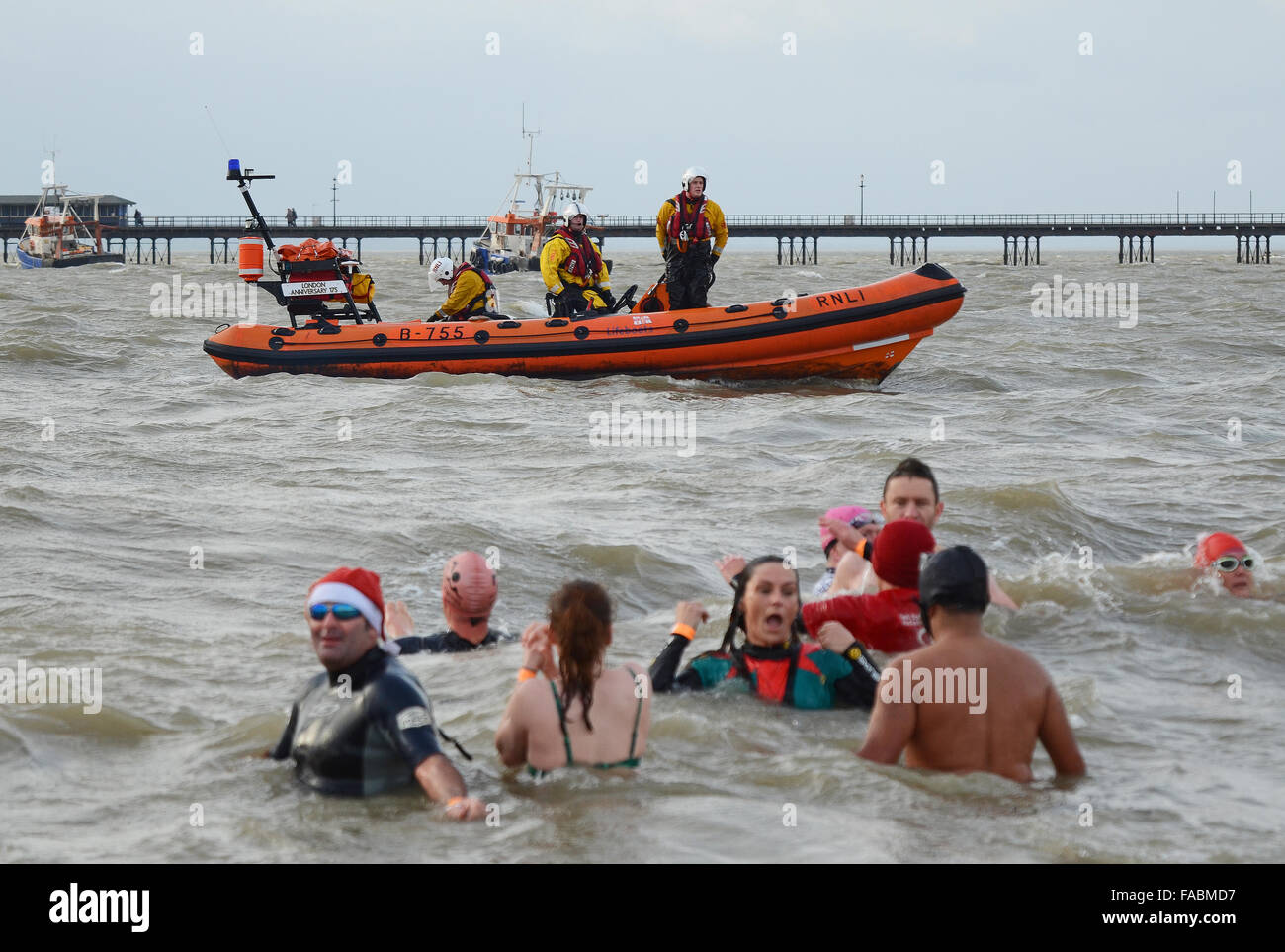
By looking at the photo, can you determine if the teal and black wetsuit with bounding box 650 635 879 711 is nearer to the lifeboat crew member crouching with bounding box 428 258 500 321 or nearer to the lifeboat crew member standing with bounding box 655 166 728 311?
the lifeboat crew member standing with bounding box 655 166 728 311

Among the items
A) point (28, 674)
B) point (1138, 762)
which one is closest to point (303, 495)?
point (28, 674)

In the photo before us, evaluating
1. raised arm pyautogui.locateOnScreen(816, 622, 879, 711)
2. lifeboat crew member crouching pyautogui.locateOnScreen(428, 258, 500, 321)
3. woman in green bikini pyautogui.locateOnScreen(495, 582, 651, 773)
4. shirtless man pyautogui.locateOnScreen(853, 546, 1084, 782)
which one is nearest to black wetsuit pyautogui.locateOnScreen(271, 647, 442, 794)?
woman in green bikini pyautogui.locateOnScreen(495, 582, 651, 773)

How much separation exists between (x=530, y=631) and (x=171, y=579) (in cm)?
392

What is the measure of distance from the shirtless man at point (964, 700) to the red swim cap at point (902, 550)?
2.17ft

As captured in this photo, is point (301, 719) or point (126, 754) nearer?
point (301, 719)

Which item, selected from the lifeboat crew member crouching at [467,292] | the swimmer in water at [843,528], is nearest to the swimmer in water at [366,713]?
the swimmer in water at [843,528]

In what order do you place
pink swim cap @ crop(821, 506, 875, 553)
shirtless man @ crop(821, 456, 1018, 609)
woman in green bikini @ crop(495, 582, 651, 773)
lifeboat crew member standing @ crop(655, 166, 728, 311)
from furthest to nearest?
lifeboat crew member standing @ crop(655, 166, 728, 311) → pink swim cap @ crop(821, 506, 875, 553) → shirtless man @ crop(821, 456, 1018, 609) → woman in green bikini @ crop(495, 582, 651, 773)

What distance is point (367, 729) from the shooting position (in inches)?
160

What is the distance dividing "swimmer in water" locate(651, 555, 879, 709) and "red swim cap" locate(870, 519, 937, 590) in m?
0.28

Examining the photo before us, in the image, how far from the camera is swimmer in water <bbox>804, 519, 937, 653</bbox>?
16.0 feet

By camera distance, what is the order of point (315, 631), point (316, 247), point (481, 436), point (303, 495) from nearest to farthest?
1. point (315, 631)
2. point (303, 495)
3. point (481, 436)
4. point (316, 247)

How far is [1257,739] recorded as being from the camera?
5.15 m

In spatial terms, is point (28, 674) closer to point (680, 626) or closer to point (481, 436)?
point (680, 626)

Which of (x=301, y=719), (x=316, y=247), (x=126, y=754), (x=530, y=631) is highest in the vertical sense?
(x=316, y=247)
